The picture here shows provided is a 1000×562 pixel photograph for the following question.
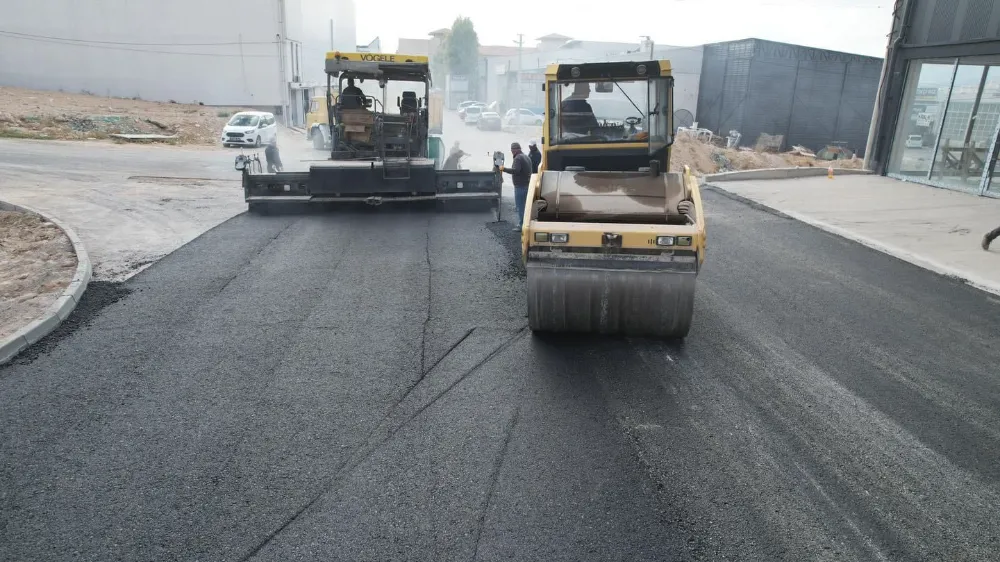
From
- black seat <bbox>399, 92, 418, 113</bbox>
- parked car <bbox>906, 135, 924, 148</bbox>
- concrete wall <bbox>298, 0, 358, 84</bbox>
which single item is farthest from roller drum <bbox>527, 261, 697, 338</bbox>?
concrete wall <bbox>298, 0, 358, 84</bbox>

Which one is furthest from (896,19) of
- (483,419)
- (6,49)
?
(6,49)

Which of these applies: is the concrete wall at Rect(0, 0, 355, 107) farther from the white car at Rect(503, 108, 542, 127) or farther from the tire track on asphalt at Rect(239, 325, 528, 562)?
the tire track on asphalt at Rect(239, 325, 528, 562)

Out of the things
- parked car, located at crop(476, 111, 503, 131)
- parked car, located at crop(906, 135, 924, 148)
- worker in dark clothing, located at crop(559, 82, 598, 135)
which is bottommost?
parked car, located at crop(476, 111, 503, 131)

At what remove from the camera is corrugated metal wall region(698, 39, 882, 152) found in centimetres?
2848

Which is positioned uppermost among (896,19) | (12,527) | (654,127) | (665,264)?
(896,19)

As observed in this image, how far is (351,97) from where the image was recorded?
13.6m

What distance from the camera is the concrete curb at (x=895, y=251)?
28.8ft

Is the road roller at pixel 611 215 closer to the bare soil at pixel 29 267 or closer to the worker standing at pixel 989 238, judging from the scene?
the bare soil at pixel 29 267

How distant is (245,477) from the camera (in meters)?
4.21

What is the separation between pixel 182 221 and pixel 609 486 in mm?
10133

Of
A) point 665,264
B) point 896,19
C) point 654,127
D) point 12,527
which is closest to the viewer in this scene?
point 12,527

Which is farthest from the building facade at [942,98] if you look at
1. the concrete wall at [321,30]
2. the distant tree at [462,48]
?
the distant tree at [462,48]

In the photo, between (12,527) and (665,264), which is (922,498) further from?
(12,527)

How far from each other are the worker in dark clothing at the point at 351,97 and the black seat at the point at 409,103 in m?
0.85
